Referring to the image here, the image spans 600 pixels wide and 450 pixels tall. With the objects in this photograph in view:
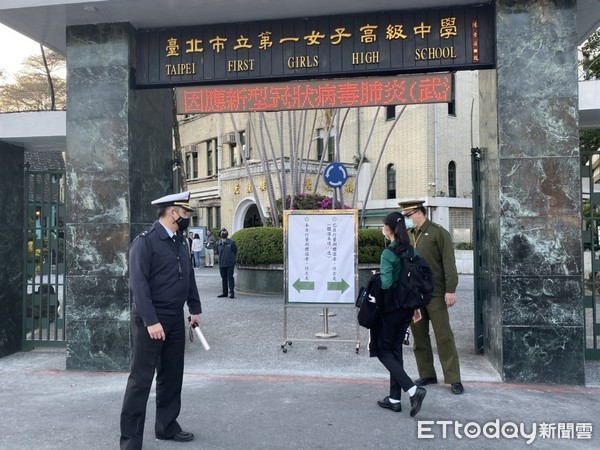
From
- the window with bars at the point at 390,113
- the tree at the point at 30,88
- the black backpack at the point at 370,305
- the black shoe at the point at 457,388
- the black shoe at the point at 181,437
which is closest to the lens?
the black shoe at the point at 181,437

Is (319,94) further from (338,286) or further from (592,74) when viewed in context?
(592,74)

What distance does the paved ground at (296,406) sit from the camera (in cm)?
404

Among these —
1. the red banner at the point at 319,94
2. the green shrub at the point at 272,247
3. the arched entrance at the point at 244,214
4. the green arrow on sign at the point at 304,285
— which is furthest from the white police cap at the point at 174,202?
the arched entrance at the point at 244,214

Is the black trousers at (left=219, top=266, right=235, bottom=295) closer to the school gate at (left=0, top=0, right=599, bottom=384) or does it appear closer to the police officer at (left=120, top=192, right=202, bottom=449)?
the school gate at (left=0, top=0, right=599, bottom=384)

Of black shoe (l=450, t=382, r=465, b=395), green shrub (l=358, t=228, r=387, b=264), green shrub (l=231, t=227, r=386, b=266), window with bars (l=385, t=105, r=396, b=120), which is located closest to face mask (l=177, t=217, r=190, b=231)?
black shoe (l=450, t=382, r=465, b=395)

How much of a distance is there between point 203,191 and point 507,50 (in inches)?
1103

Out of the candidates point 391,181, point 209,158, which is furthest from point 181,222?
point 209,158

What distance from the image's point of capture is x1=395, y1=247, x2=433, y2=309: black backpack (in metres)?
4.48

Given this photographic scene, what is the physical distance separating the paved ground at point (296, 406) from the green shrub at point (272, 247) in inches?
228

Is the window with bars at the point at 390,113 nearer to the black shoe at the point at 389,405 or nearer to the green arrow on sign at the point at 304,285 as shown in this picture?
the green arrow on sign at the point at 304,285

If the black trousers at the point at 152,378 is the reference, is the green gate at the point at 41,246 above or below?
above

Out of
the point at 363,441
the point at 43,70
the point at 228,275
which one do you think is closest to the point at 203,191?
the point at 43,70

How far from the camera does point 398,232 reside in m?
4.53

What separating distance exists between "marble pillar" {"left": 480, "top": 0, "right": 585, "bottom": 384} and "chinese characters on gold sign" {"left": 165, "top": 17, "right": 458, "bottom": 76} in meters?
0.63
